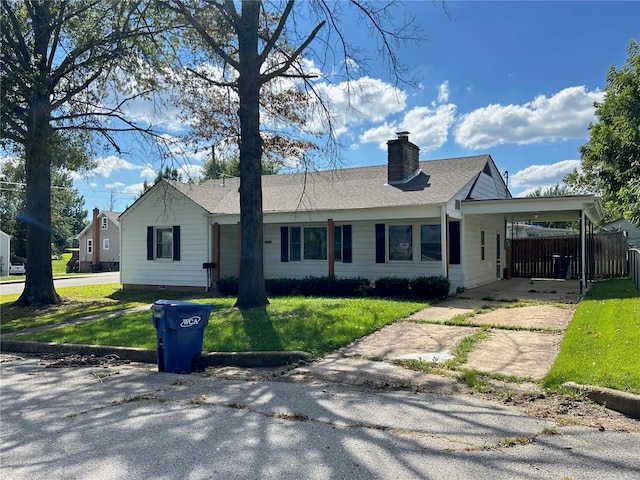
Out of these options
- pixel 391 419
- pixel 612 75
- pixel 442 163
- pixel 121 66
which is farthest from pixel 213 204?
pixel 612 75

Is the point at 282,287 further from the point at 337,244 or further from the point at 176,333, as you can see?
the point at 176,333

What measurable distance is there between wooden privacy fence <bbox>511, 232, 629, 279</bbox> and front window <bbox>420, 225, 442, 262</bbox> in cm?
660

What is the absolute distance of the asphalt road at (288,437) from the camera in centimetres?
356

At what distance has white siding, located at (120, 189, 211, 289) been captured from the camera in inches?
719

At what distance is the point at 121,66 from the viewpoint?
51.8 feet

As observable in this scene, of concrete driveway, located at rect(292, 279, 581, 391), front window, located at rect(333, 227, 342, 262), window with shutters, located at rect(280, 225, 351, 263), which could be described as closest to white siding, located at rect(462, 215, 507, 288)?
concrete driveway, located at rect(292, 279, 581, 391)

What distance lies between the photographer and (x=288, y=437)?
421 centimetres

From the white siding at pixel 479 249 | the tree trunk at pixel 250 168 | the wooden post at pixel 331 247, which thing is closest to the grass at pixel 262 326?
the tree trunk at pixel 250 168

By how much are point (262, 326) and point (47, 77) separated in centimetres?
998

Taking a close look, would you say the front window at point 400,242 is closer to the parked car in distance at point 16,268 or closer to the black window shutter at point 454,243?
the black window shutter at point 454,243

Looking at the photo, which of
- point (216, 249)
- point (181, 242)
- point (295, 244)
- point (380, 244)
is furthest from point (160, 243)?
point (380, 244)

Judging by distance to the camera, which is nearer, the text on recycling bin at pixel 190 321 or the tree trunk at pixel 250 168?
the text on recycling bin at pixel 190 321

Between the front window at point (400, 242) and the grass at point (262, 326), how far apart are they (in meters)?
3.40

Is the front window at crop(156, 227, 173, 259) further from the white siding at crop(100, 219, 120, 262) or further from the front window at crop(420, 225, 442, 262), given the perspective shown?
the white siding at crop(100, 219, 120, 262)
